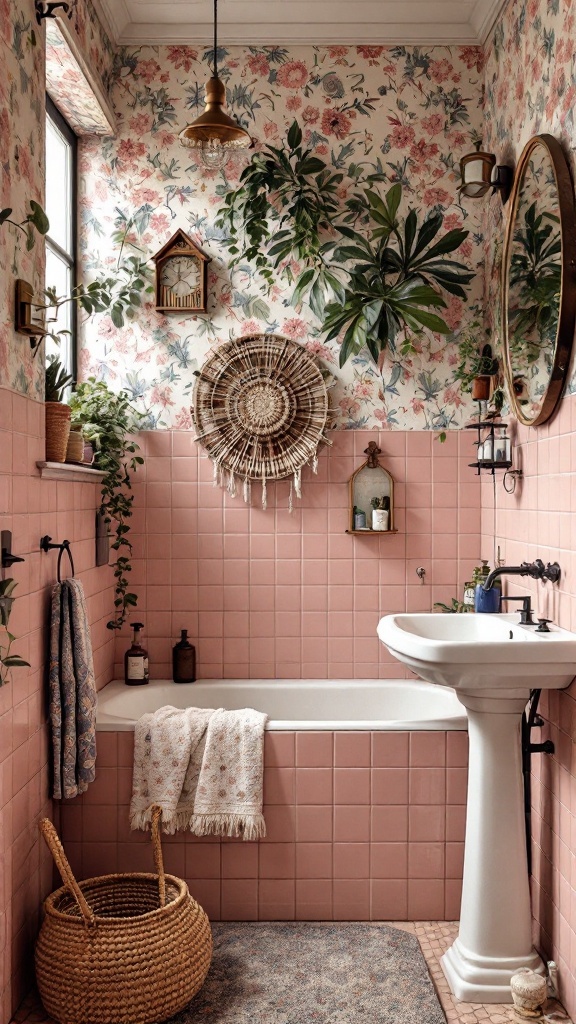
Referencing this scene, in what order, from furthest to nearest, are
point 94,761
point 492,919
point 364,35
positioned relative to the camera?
point 364,35, point 94,761, point 492,919

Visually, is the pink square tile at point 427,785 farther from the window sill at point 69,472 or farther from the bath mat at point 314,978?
the window sill at point 69,472

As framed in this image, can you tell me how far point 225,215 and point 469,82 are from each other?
1.16 m

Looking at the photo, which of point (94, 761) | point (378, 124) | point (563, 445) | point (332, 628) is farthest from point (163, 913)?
point (378, 124)

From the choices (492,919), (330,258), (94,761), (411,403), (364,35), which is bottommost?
(492,919)

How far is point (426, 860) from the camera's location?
2.84 metres

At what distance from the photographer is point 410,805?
111 inches

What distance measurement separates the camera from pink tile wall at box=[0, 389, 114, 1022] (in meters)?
2.22

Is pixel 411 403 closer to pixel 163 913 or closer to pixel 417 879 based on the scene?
pixel 417 879

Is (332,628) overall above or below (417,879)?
above

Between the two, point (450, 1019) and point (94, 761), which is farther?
point (94, 761)

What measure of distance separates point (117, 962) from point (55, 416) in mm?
1554

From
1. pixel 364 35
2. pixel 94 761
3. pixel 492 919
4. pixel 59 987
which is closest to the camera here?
pixel 59 987

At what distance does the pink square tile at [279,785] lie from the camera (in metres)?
2.82

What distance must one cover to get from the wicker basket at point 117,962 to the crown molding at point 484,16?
10.7 ft
